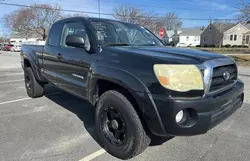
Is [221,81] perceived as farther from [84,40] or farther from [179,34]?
[179,34]

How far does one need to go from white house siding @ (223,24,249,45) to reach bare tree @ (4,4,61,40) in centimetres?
4169

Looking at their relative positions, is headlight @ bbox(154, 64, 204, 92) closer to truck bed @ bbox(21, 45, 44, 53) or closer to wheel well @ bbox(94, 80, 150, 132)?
wheel well @ bbox(94, 80, 150, 132)

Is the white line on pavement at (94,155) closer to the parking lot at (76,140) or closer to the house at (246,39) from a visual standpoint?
the parking lot at (76,140)

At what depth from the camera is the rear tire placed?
5.76m

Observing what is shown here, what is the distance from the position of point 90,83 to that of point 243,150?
2372 millimetres

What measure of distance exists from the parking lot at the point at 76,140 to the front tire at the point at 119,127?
0.19m

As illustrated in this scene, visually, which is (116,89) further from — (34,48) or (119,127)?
(34,48)

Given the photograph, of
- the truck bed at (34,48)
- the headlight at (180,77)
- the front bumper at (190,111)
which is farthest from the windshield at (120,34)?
the truck bed at (34,48)

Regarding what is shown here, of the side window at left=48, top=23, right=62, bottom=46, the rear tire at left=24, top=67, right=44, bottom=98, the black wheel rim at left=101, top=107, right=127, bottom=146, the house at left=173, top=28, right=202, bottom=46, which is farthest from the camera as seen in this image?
the house at left=173, top=28, right=202, bottom=46

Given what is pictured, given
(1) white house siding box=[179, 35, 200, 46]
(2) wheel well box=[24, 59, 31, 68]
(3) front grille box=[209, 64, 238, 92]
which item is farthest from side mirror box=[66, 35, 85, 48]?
(1) white house siding box=[179, 35, 200, 46]

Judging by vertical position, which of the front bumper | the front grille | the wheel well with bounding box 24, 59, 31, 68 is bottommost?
the front bumper

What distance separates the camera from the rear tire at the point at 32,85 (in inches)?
227

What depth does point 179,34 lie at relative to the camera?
73875 millimetres

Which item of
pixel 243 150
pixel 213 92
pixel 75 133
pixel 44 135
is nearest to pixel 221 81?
pixel 213 92
